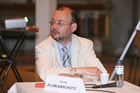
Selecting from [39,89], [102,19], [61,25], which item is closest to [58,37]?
[61,25]

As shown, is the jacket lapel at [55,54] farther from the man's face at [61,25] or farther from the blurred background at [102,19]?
the blurred background at [102,19]

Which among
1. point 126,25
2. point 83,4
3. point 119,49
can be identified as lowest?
point 119,49

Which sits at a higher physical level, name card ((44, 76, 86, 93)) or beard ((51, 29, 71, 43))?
beard ((51, 29, 71, 43))

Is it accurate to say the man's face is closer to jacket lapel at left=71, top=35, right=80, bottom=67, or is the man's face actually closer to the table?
jacket lapel at left=71, top=35, right=80, bottom=67

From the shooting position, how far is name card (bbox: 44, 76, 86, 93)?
6.27ft

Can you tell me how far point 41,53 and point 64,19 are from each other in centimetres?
39

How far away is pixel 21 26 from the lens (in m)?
4.34

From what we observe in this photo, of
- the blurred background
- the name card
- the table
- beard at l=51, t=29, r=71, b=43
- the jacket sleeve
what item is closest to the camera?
the name card

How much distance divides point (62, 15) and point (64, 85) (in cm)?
114

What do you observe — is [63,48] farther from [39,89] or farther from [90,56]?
[39,89]

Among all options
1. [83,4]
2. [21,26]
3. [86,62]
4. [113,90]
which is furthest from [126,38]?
[113,90]

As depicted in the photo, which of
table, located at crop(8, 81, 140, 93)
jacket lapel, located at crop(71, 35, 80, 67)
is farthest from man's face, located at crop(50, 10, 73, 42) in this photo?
table, located at crop(8, 81, 140, 93)

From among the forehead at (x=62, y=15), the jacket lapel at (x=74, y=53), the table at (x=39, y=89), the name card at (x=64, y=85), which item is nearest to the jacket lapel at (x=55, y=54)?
the jacket lapel at (x=74, y=53)

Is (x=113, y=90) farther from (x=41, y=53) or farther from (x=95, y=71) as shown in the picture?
(x=41, y=53)
